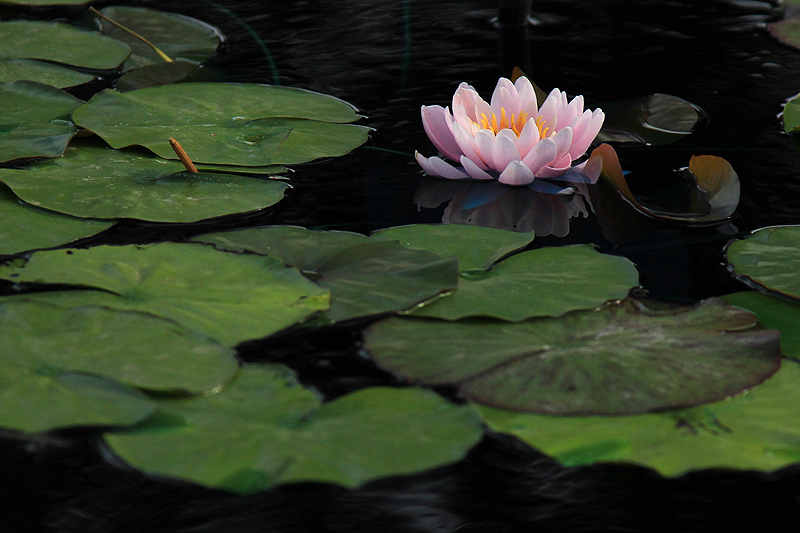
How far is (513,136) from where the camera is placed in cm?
138

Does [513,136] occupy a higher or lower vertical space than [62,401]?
higher

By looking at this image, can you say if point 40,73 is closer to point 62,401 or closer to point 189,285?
point 189,285

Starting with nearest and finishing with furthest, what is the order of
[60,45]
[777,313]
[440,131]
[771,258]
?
[777,313]
[771,258]
[440,131]
[60,45]

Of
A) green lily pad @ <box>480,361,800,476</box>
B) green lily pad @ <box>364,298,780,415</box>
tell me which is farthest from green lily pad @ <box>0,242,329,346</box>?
green lily pad @ <box>480,361,800,476</box>

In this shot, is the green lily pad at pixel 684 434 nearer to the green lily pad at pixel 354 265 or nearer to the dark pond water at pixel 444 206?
the dark pond water at pixel 444 206

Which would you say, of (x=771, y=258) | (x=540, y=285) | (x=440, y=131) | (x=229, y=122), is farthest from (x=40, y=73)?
(x=771, y=258)

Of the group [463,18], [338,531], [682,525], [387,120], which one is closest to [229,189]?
[387,120]

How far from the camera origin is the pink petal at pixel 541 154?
1.38 m

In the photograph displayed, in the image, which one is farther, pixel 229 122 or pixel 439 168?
pixel 229 122

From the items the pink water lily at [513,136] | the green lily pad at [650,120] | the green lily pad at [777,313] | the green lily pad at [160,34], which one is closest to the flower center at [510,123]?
the pink water lily at [513,136]

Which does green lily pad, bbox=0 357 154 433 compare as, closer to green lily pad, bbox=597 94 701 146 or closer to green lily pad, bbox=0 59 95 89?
green lily pad, bbox=597 94 701 146

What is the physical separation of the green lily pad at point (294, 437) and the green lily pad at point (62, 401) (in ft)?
0.09

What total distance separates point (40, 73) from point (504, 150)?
1313 mm

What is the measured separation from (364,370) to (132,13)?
→ 1.96 metres
